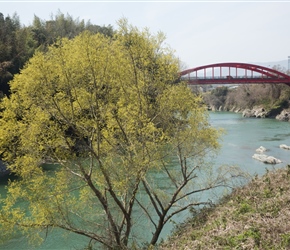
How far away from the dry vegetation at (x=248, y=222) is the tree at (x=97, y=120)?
3.72 ft

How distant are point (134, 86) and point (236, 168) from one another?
3111 millimetres

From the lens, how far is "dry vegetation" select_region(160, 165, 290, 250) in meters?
4.17

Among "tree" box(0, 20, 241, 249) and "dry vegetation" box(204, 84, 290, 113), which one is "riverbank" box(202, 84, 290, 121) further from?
"tree" box(0, 20, 241, 249)

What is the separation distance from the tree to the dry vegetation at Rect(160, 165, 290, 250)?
1134 mm

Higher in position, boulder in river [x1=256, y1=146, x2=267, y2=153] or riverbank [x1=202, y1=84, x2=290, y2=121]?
riverbank [x1=202, y1=84, x2=290, y2=121]

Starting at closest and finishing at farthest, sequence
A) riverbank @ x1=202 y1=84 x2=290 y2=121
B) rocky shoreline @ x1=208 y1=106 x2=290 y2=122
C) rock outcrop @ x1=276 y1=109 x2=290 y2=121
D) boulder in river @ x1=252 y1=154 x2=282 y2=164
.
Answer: boulder in river @ x1=252 y1=154 x2=282 y2=164 → rock outcrop @ x1=276 y1=109 x2=290 y2=121 → rocky shoreline @ x1=208 y1=106 x2=290 y2=122 → riverbank @ x1=202 y1=84 x2=290 y2=121

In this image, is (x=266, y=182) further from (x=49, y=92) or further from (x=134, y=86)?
(x=49, y=92)

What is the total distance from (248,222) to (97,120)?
2908 mm

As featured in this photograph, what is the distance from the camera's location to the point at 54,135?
572cm

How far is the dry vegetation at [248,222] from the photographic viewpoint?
4172mm

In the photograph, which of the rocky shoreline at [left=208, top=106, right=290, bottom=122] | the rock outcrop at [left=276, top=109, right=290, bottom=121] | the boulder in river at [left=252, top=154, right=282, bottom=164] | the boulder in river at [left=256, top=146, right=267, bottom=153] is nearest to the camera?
the boulder in river at [left=252, top=154, right=282, bottom=164]

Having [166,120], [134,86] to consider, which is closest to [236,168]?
[166,120]

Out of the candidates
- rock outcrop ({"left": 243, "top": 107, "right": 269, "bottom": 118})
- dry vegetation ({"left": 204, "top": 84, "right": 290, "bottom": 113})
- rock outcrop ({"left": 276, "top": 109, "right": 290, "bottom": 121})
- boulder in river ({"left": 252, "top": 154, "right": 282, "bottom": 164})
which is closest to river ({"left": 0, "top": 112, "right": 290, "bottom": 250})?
boulder in river ({"left": 252, "top": 154, "right": 282, "bottom": 164})

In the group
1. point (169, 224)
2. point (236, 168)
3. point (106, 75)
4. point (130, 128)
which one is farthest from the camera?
point (169, 224)
